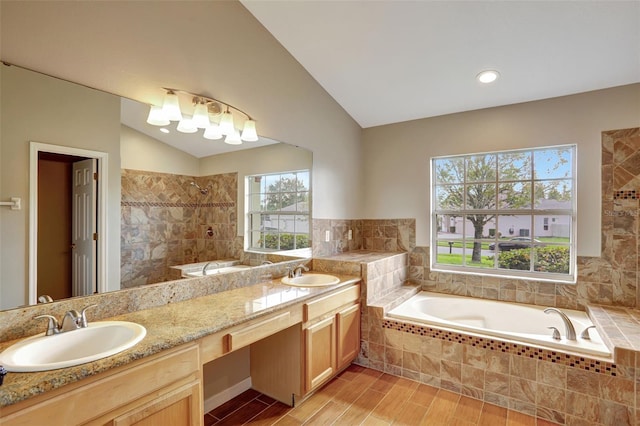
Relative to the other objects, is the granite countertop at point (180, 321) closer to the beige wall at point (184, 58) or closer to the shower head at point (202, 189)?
the shower head at point (202, 189)

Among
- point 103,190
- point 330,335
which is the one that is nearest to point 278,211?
point 330,335

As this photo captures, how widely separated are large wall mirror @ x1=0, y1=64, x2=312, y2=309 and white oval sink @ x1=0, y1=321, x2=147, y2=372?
0.23m

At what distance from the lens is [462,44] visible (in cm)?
233

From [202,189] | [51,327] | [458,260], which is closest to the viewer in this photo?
[51,327]

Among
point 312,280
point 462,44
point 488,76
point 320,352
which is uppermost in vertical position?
point 462,44

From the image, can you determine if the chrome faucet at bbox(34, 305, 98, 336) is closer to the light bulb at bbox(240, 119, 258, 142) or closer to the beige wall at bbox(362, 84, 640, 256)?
the light bulb at bbox(240, 119, 258, 142)

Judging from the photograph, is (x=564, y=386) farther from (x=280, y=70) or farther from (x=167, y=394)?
(x=280, y=70)

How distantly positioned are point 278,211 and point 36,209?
5.29ft

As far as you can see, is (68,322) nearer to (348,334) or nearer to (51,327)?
(51,327)

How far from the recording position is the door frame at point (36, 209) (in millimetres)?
1332

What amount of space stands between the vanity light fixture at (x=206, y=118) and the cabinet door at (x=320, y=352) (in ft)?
5.01

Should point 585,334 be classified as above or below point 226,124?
below

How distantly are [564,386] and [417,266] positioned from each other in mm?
1629

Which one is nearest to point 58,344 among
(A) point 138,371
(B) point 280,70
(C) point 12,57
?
(A) point 138,371
